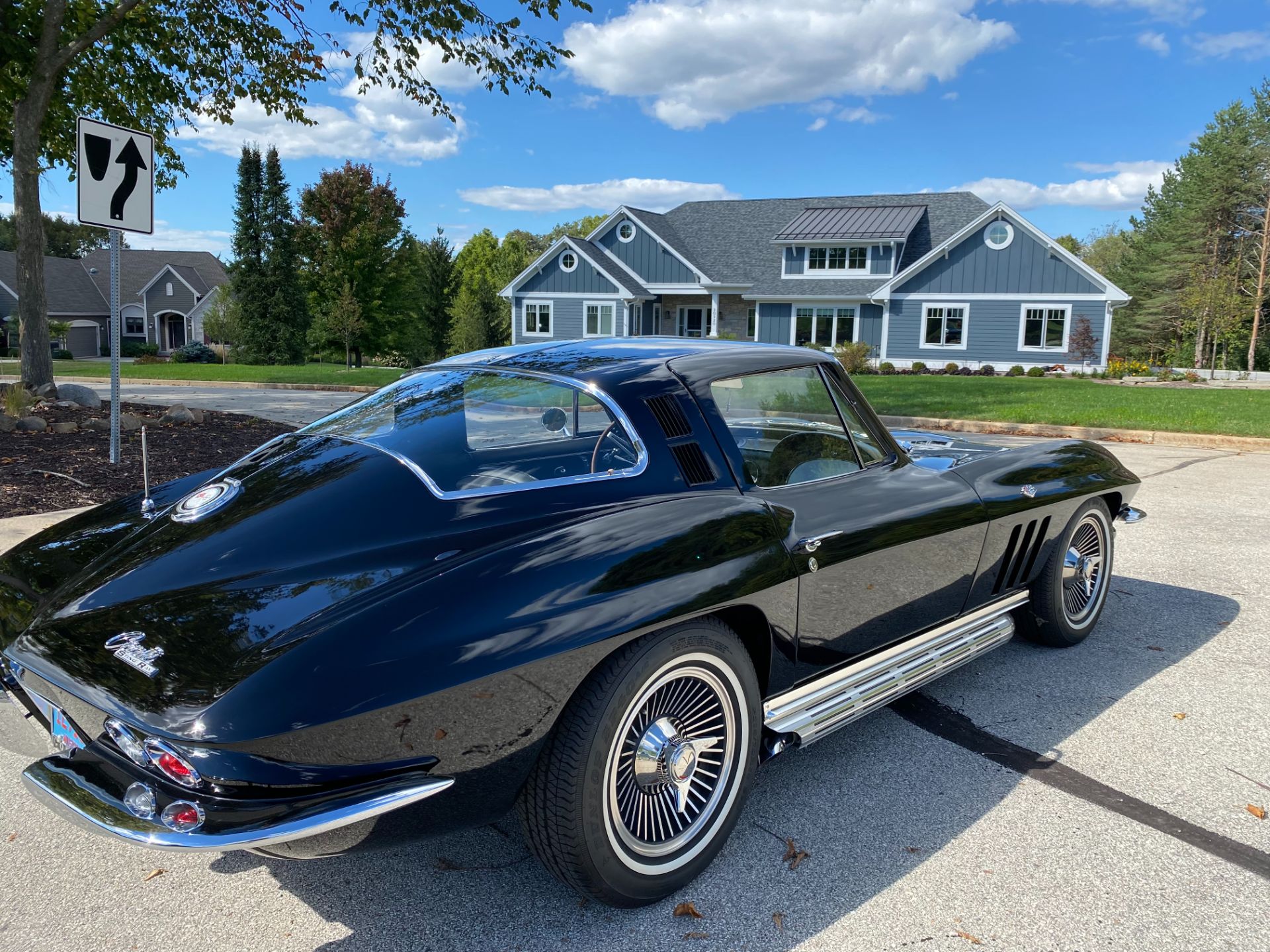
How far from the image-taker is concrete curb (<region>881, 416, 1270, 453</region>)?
11672 mm

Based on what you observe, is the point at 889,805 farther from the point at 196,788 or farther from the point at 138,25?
the point at 138,25

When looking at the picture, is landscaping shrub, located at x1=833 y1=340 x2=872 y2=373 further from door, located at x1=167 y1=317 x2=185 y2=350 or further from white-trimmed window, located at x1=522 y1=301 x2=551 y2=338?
door, located at x1=167 y1=317 x2=185 y2=350

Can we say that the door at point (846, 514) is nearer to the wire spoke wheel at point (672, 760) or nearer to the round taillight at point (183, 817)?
the wire spoke wheel at point (672, 760)

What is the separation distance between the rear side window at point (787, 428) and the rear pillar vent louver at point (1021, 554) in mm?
901

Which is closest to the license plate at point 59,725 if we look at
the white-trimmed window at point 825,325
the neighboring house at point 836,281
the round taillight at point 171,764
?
the round taillight at point 171,764

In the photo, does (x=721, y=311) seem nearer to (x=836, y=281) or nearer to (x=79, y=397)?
(x=836, y=281)

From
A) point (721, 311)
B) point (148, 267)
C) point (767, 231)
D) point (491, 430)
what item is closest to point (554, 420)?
point (491, 430)

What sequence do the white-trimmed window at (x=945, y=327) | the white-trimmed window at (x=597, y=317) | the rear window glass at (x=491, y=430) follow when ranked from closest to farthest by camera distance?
the rear window glass at (x=491, y=430), the white-trimmed window at (x=945, y=327), the white-trimmed window at (x=597, y=317)

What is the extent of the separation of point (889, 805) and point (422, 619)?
5.64ft

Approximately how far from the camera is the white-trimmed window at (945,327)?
3166 centimetres

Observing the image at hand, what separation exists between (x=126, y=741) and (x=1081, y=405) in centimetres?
1702

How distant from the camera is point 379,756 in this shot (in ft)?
5.98

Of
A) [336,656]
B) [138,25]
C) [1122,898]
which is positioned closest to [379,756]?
[336,656]

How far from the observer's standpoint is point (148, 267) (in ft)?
197
